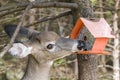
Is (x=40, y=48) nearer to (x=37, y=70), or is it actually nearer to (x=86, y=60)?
(x=37, y=70)

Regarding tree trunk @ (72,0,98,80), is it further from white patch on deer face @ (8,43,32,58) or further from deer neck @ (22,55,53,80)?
white patch on deer face @ (8,43,32,58)

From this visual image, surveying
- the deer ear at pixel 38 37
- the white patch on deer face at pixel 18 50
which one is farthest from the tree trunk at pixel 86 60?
the white patch on deer face at pixel 18 50

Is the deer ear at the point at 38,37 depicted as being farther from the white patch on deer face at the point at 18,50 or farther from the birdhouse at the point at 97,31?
the birdhouse at the point at 97,31

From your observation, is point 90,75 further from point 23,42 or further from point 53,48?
point 23,42

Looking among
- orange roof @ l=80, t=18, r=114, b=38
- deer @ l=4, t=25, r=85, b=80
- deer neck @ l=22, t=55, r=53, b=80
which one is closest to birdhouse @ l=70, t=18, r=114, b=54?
orange roof @ l=80, t=18, r=114, b=38

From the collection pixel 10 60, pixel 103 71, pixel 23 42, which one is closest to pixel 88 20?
pixel 23 42

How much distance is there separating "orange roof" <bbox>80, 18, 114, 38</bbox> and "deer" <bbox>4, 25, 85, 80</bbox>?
24 cm

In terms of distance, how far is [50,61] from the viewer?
13.4 ft

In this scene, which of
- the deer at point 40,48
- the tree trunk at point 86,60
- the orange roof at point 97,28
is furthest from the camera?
the tree trunk at point 86,60

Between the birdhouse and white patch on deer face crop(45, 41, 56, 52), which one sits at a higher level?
the birdhouse

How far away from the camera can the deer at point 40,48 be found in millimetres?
3865

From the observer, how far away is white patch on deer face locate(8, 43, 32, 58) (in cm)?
→ 363

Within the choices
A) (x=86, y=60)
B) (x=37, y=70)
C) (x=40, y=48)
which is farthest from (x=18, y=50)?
(x=86, y=60)

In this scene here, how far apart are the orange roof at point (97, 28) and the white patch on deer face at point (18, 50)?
0.64 m
